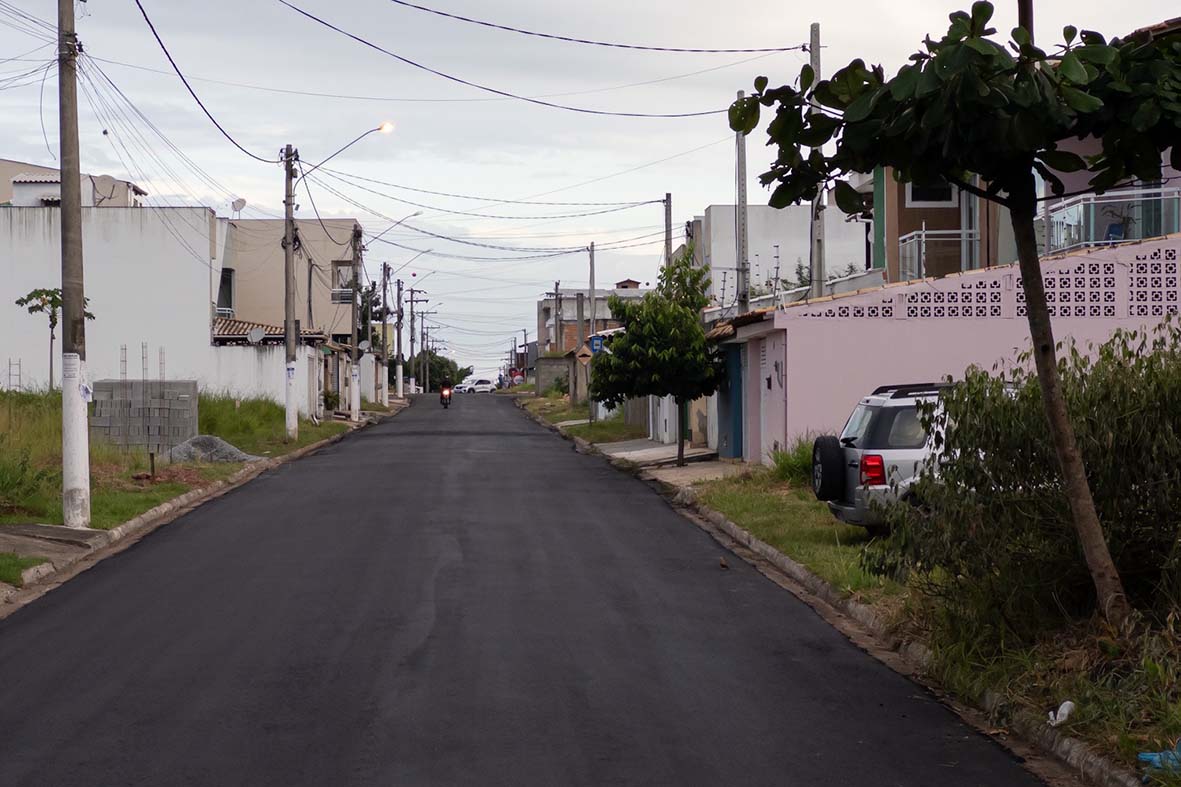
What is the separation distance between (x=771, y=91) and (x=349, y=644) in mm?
4849

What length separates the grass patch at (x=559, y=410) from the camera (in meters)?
58.7

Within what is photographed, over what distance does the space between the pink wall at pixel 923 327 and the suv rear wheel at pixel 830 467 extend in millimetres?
10370

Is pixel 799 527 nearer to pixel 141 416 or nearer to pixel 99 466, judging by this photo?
pixel 99 466

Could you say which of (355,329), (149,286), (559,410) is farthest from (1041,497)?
(559,410)

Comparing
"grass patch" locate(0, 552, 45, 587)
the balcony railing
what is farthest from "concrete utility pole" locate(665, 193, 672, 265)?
"grass patch" locate(0, 552, 45, 587)

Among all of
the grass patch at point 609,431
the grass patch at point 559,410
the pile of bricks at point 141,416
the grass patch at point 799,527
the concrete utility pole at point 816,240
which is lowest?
the grass patch at point 799,527

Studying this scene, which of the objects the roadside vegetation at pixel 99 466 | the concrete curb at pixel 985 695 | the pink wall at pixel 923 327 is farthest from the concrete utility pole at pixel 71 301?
the pink wall at pixel 923 327

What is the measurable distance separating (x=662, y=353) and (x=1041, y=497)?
19.5 metres

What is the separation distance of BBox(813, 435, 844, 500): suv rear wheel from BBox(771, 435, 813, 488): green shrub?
7.27 m

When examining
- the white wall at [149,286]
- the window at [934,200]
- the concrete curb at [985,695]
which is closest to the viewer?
the concrete curb at [985,695]

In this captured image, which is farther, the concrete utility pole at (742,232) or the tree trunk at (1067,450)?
the concrete utility pole at (742,232)

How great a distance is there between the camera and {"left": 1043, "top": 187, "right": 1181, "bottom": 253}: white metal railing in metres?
23.8

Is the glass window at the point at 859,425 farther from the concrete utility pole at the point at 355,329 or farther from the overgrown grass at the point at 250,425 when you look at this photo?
the concrete utility pole at the point at 355,329

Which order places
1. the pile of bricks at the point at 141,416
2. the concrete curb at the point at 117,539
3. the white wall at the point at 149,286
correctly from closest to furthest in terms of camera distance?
the concrete curb at the point at 117,539, the pile of bricks at the point at 141,416, the white wall at the point at 149,286
